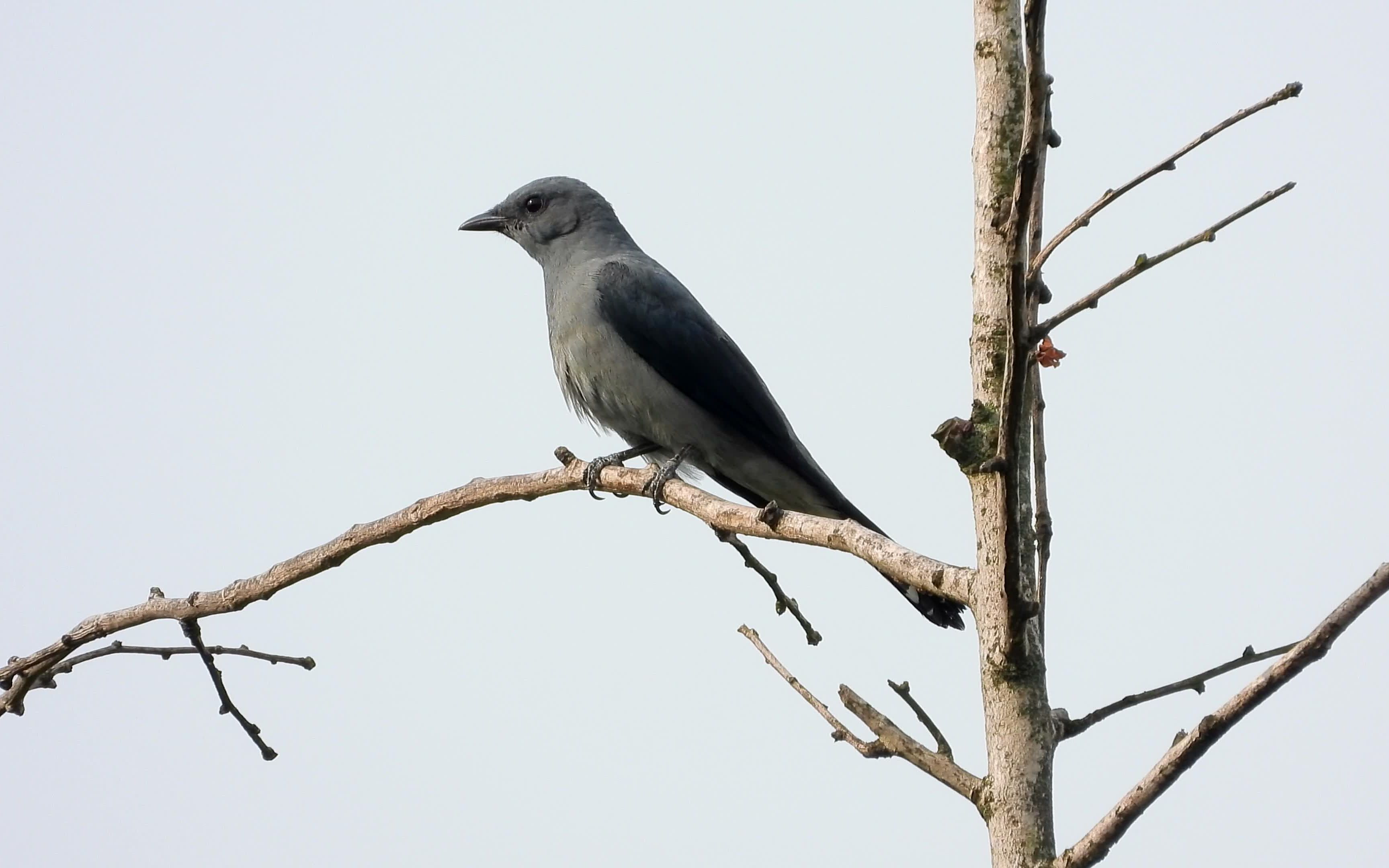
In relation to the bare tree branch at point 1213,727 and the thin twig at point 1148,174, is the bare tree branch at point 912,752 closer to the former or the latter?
the bare tree branch at point 1213,727

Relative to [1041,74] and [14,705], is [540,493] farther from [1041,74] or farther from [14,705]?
[1041,74]

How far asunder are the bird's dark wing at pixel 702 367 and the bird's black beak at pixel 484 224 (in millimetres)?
1283

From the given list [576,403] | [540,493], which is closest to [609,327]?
[576,403]

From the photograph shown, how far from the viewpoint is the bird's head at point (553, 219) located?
818 cm

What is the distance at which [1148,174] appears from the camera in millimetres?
2666

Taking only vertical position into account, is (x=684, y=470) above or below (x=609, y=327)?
below

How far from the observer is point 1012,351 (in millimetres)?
2617

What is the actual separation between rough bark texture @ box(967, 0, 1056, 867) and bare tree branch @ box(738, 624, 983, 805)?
0.09 meters

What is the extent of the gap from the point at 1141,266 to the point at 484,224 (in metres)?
6.36

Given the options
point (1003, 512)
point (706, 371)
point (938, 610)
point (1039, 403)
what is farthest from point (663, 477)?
point (1003, 512)

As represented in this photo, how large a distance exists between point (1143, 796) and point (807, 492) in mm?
4660

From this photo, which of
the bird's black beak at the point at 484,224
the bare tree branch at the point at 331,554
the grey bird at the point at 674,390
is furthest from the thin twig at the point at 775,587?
the bird's black beak at the point at 484,224

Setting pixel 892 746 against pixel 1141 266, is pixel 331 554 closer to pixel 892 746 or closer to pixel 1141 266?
pixel 892 746

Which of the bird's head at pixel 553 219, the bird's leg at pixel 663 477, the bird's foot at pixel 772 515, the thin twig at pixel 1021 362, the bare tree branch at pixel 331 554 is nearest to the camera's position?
the thin twig at pixel 1021 362
